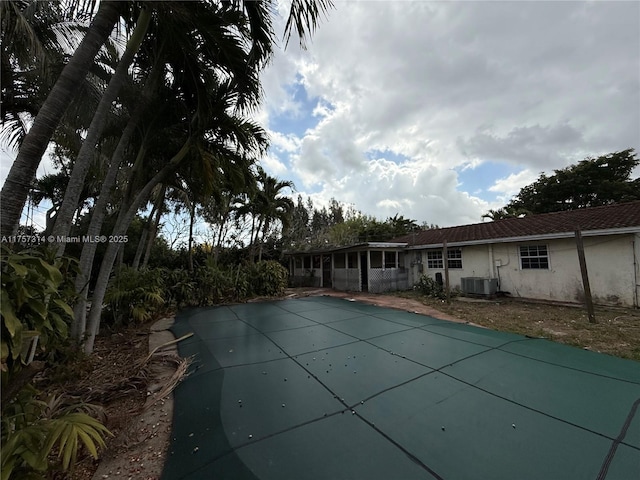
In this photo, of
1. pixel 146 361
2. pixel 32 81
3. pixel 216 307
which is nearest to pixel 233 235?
pixel 216 307

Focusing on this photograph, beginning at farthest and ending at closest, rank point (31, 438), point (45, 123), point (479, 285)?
point (479, 285), point (45, 123), point (31, 438)

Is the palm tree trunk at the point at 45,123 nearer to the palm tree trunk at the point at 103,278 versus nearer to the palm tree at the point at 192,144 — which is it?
the palm tree at the point at 192,144

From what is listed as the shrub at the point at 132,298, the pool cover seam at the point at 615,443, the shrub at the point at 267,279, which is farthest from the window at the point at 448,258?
the shrub at the point at 132,298

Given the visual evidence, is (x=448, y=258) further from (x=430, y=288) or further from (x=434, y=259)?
(x=430, y=288)

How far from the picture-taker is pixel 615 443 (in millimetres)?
2023

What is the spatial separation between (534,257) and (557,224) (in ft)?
4.91

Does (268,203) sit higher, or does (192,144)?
(268,203)

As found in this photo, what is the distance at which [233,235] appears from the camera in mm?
15398

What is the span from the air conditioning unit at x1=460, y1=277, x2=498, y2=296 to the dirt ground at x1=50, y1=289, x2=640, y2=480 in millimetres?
1799

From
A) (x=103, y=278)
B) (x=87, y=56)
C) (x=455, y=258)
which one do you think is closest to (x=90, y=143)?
(x=87, y=56)

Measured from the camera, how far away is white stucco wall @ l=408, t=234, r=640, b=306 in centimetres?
749

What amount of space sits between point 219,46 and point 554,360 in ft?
21.3

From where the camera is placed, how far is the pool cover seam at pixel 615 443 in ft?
5.77

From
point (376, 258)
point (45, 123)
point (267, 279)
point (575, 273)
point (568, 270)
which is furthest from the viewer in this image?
point (376, 258)
